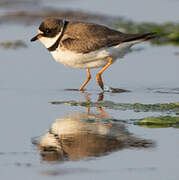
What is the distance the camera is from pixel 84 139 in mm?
5617

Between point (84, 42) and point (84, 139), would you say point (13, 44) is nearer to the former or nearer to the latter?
point (84, 42)

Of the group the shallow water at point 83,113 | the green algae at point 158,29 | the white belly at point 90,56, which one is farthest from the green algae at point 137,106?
the green algae at point 158,29

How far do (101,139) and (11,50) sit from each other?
510 centimetres

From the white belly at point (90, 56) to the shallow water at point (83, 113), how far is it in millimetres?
353

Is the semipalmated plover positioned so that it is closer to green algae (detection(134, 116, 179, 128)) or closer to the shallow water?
the shallow water

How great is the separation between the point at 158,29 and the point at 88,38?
411cm

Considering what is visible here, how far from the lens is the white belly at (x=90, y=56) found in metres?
8.19

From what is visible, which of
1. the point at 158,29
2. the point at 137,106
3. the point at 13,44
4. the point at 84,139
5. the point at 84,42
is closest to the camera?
the point at 84,139

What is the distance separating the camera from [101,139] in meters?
5.62

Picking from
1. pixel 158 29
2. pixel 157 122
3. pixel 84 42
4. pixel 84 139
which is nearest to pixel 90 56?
pixel 84 42

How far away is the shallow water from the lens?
4832 millimetres

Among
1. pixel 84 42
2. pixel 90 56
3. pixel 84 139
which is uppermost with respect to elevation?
pixel 84 42

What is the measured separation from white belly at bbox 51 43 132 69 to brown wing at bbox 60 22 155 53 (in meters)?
0.07

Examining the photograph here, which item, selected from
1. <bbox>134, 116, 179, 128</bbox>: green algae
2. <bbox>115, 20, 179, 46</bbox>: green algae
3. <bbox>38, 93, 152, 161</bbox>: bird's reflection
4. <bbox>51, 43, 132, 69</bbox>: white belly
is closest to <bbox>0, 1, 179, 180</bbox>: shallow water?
<bbox>38, 93, 152, 161</bbox>: bird's reflection
